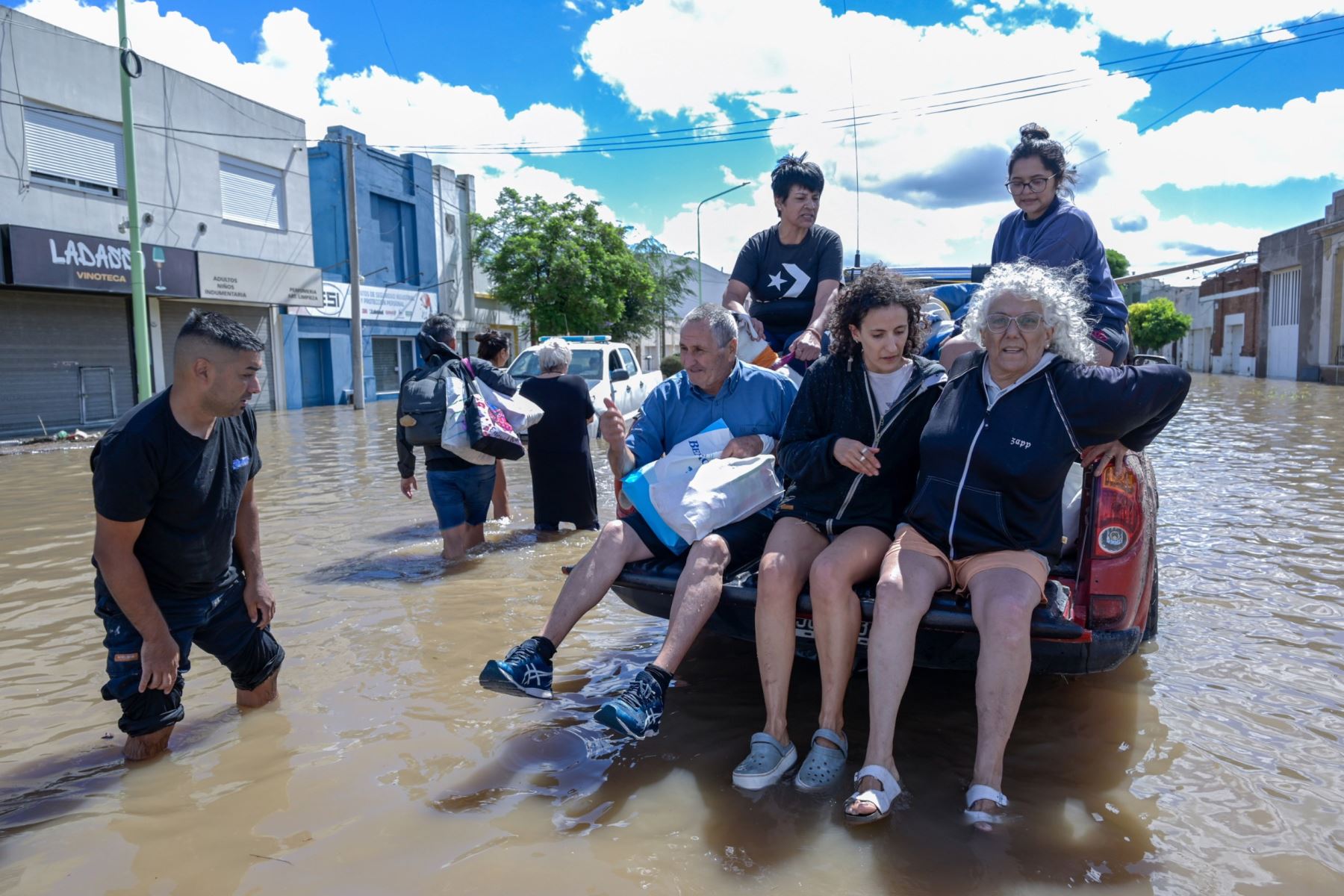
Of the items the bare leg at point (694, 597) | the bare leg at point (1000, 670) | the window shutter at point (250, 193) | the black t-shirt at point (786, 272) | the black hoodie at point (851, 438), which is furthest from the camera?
the window shutter at point (250, 193)

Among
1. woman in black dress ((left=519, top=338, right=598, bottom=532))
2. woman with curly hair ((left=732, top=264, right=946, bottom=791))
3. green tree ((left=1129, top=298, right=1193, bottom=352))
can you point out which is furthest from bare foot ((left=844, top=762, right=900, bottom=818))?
green tree ((left=1129, top=298, right=1193, bottom=352))

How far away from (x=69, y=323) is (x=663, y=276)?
26469 mm

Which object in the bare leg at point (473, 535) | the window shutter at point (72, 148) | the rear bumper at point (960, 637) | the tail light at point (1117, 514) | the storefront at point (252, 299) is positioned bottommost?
the bare leg at point (473, 535)

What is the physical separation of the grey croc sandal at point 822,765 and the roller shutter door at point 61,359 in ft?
64.8

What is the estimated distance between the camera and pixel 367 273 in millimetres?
29859

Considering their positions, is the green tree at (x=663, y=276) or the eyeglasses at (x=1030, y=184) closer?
the eyeglasses at (x=1030, y=184)

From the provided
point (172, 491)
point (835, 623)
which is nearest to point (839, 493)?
point (835, 623)

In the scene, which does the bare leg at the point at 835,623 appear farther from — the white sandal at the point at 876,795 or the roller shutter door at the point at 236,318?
the roller shutter door at the point at 236,318

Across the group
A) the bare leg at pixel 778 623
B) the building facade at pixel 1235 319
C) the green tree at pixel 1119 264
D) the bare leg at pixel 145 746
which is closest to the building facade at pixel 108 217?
the bare leg at pixel 145 746

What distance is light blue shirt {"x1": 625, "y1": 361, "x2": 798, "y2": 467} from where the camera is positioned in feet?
13.7

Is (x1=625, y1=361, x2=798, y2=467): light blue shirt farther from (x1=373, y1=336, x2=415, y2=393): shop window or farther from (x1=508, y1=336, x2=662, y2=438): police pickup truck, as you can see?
(x1=373, y1=336, x2=415, y2=393): shop window

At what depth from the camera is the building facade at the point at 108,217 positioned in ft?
56.5

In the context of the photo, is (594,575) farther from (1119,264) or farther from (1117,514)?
(1119,264)

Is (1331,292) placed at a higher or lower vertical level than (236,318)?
higher
